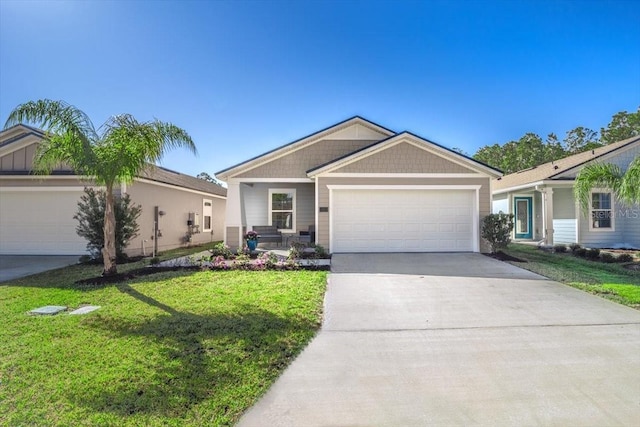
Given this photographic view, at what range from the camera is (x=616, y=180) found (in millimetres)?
10891

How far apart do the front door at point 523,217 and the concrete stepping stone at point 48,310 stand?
2041 centimetres

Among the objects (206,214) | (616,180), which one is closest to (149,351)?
(616,180)

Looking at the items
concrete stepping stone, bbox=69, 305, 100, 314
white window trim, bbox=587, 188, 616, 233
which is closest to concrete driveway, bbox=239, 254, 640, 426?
concrete stepping stone, bbox=69, 305, 100, 314

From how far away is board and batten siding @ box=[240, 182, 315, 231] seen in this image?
1583 cm

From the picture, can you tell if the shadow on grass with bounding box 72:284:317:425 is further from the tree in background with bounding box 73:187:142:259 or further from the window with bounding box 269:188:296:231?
the window with bounding box 269:188:296:231

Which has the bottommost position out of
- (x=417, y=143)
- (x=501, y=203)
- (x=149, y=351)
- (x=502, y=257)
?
(x=149, y=351)

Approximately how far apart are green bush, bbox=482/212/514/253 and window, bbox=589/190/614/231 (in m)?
6.39

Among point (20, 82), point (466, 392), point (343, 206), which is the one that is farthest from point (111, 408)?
point (20, 82)

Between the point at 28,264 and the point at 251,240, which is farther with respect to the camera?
the point at 251,240

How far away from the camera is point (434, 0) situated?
1092 cm

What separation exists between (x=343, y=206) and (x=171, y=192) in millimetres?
8405

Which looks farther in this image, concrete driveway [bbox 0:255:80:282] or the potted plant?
the potted plant

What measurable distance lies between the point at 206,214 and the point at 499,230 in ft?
49.9

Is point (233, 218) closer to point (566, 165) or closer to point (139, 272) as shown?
point (139, 272)
